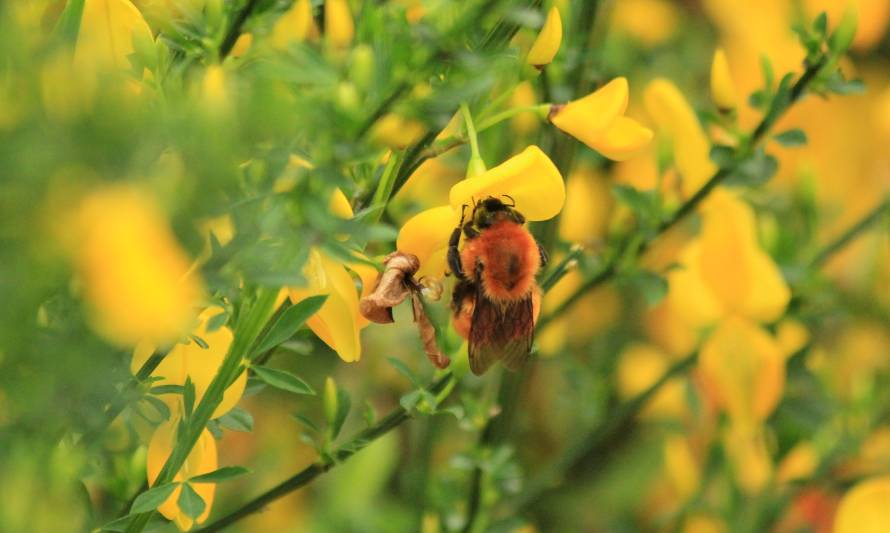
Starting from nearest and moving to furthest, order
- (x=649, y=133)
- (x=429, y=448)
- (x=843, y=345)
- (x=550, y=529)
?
(x=649, y=133) < (x=429, y=448) < (x=550, y=529) < (x=843, y=345)

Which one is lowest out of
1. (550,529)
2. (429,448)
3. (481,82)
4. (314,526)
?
(550,529)

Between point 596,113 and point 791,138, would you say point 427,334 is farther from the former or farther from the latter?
point 791,138

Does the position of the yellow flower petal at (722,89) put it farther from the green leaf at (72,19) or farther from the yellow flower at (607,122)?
the green leaf at (72,19)

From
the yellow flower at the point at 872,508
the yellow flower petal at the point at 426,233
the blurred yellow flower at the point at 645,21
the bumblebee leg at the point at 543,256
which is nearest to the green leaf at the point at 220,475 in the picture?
the yellow flower petal at the point at 426,233

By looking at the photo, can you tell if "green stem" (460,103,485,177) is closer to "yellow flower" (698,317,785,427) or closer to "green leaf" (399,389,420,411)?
"green leaf" (399,389,420,411)

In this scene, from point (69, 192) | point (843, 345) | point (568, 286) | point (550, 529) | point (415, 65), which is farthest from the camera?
point (843, 345)

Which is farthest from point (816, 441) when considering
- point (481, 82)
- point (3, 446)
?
point (3, 446)

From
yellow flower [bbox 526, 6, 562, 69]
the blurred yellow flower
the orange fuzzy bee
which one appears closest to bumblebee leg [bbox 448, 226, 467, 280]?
the orange fuzzy bee

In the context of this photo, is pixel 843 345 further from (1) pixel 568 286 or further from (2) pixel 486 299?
(2) pixel 486 299
